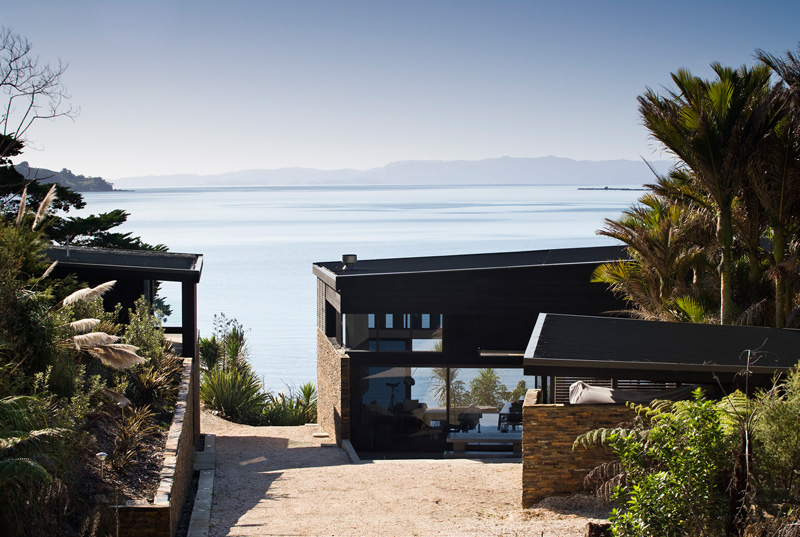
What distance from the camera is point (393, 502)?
36.7 ft

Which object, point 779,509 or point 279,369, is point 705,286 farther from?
point 279,369

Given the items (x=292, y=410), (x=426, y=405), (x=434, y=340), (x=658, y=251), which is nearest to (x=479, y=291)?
(x=434, y=340)

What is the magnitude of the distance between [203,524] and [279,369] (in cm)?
4179

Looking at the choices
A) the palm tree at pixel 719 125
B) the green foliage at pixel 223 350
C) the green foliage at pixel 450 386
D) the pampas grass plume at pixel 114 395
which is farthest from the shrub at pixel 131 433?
the green foliage at pixel 223 350

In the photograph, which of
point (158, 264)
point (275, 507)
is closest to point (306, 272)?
point (158, 264)

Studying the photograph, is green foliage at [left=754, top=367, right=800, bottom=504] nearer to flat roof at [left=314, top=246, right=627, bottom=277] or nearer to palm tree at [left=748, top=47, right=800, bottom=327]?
palm tree at [left=748, top=47, right=800, bottom=327]

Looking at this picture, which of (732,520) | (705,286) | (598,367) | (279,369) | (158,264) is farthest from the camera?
(279,369)

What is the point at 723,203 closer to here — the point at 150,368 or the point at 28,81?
the point at 150,368

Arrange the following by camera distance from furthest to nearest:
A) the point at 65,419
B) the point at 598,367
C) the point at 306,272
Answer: the point at 306,272 < the point at 598,367 < the point at 65,419

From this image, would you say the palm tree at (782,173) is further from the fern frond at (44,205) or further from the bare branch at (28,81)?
the bare branch at (28,81)

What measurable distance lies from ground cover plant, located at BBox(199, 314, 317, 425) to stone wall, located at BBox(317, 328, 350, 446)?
1.68 meters

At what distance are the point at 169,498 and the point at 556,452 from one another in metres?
5.09

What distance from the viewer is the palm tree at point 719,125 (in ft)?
45.2

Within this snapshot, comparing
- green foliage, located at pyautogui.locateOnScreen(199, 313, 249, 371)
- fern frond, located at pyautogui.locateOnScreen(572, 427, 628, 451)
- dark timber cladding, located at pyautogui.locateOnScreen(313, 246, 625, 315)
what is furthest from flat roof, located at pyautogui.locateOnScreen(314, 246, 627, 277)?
fern frond, located at pyautogui.locateOnScreen(572, 427, 628, 451)
